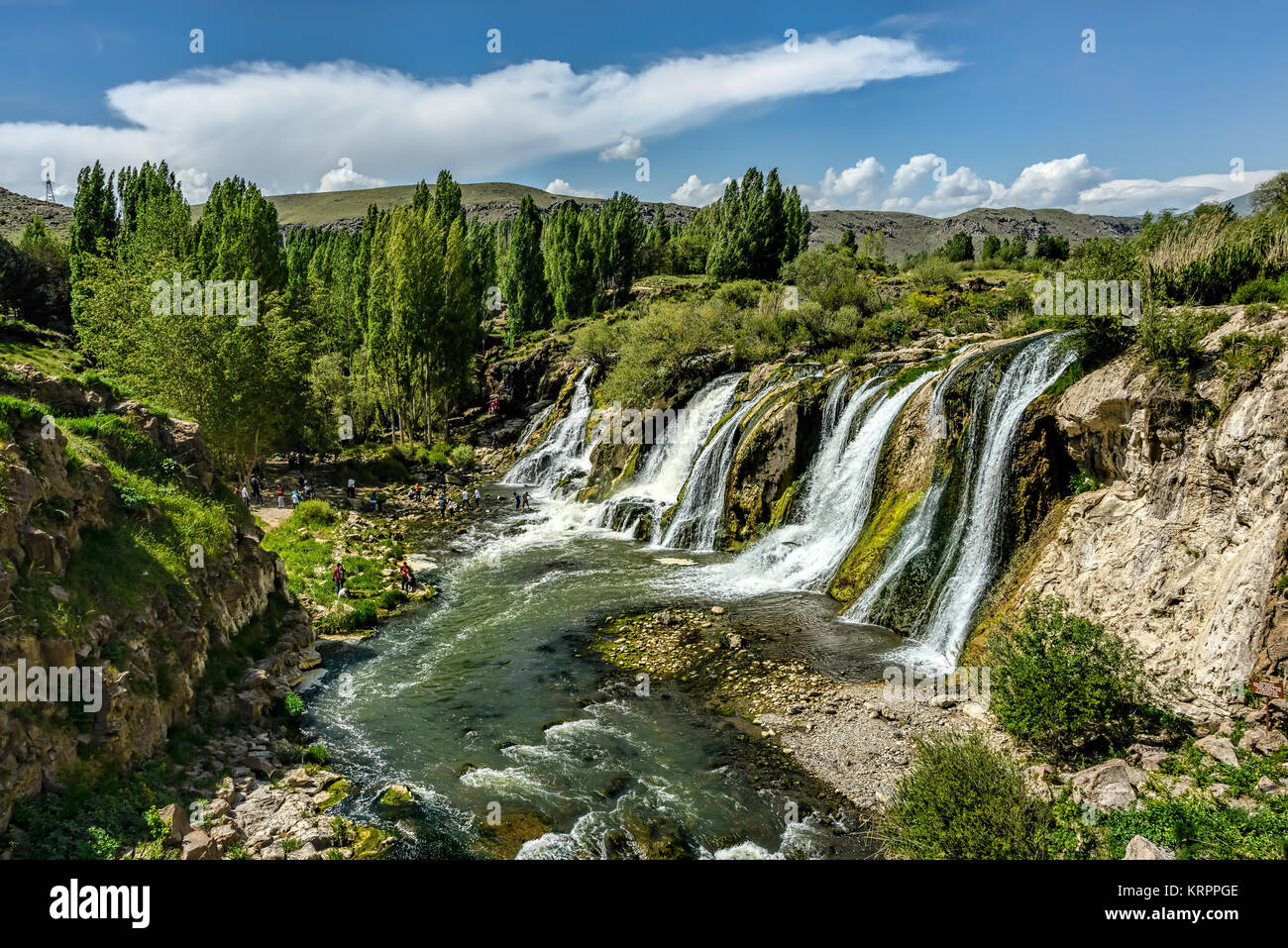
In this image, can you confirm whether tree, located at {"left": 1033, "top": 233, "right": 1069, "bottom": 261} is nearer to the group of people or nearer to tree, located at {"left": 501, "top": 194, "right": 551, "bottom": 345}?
tree, located at {"left": 501, "top": 194, "right": 551, "bottom": 345}

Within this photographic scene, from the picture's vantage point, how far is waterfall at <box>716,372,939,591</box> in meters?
21.8

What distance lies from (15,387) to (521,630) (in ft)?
39.9

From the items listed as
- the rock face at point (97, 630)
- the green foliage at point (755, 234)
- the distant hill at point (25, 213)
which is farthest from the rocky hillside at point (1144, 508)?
the distant hill at point (25, 213)

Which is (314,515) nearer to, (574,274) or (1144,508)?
(1144,508)

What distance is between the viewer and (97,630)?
10.7 m

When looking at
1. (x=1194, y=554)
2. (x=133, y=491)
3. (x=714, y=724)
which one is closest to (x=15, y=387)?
(x=133, y=491)

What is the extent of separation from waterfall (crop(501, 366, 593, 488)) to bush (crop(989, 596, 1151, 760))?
2856 cm

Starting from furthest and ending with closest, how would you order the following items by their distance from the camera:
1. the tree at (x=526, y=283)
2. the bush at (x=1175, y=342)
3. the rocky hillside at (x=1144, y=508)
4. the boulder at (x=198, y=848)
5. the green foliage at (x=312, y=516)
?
the tree at (x=526, y=283), the green foliage at (x=312, y=516), the bush at (x=1175, y=342), the rocky hillside at (x=1144, y=508), the boulder at (x=198, y=848)

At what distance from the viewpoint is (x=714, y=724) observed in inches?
539

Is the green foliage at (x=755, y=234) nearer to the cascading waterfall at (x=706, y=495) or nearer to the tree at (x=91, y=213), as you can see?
the cascading waterfall at (x=706, y=495)

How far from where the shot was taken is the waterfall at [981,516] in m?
16.7

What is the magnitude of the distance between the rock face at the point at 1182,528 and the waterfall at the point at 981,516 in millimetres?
1410

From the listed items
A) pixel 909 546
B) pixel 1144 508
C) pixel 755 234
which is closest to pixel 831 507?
pixel 909 546
